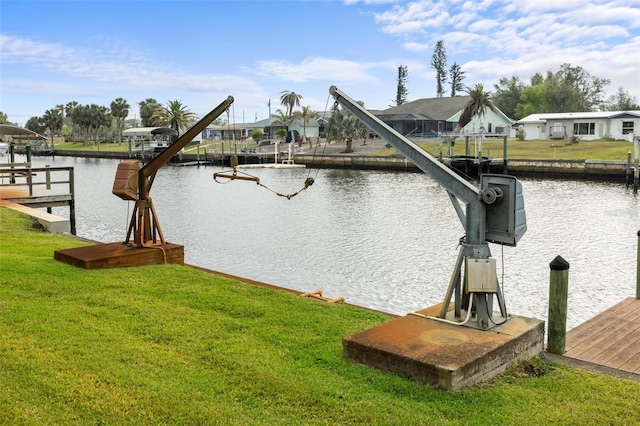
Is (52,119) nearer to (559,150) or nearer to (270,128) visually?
(270,128)

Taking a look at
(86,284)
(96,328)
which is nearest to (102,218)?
(86,284)

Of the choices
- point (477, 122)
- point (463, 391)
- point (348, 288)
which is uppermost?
point (477, 122)

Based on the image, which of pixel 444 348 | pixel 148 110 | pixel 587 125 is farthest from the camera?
pixel 148 110

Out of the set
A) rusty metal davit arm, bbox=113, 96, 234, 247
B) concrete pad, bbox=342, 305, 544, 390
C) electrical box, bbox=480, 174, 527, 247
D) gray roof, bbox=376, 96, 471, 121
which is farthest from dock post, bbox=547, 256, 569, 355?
gray roof, bbox=376, 96, 471, 121

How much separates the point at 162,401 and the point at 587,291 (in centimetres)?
1037

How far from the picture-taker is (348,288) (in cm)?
1285

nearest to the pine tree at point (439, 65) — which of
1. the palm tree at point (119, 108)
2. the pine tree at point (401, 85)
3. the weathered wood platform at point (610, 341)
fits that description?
the pine tree at point (401, 85)

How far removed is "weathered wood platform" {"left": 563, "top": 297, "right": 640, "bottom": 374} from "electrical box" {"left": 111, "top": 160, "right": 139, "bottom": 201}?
6.44 meters

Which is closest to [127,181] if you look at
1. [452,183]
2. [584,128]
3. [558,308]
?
[452,183]

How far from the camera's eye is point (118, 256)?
9227mm

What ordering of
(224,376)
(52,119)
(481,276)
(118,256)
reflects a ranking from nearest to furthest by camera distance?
1. (224,376)
2. (481,276)
3. (118,256)
4. (52,119)

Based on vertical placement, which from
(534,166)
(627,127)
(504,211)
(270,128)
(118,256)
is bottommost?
(118,256)

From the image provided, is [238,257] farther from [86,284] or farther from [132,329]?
[132,329]

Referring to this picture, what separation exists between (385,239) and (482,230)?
43.2 ft
